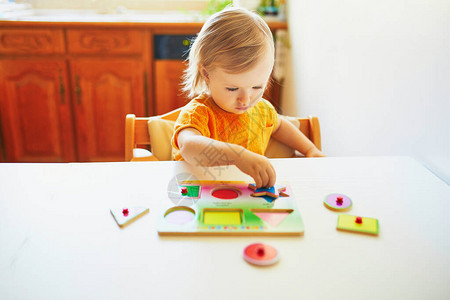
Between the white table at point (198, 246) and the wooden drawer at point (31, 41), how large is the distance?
1.48 m

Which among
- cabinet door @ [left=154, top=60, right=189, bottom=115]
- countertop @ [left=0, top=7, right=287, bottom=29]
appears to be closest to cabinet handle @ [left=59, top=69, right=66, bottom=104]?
countertop @ [left=0, top=7, right=287, bottom=29]

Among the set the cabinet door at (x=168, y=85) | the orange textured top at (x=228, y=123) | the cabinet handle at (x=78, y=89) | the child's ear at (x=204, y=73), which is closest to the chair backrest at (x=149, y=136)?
the orange textured top at (x=228, y=123)

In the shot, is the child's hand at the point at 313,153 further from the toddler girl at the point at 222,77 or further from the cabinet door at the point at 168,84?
the cabinet door at the point at 168,84

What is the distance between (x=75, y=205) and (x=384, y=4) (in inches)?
38.4

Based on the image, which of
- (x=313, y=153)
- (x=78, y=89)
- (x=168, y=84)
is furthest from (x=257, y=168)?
(x=78, y=89)

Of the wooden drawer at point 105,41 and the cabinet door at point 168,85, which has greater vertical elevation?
the wooden drawer at point 105,41

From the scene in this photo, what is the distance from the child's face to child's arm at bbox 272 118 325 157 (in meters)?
0.27

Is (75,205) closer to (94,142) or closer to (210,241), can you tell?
(210,241)

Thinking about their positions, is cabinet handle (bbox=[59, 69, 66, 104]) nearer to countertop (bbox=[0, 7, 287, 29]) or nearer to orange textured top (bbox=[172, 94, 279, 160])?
countertop (bbox=[0, 7, 287, 29])

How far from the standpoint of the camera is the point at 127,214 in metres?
0.60

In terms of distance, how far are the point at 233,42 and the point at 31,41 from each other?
1.64 meters

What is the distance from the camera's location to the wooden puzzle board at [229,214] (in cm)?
56

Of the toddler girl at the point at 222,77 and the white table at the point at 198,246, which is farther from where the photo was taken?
the toddler girl at the point at 222,77

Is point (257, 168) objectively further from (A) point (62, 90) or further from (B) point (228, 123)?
(A) point (62, 90)
